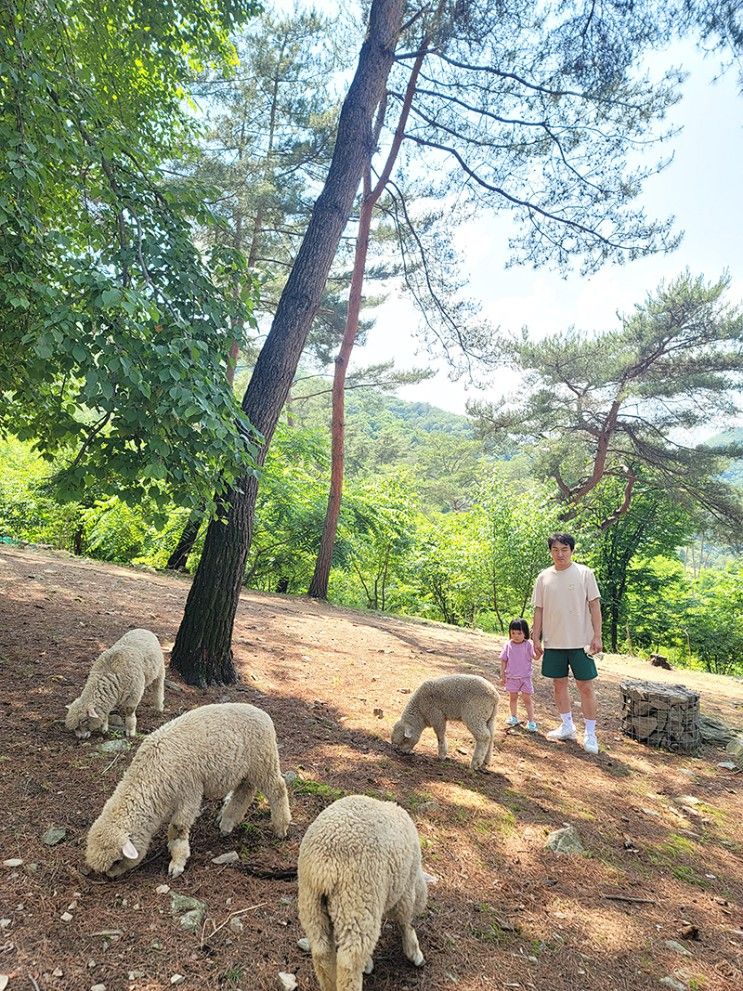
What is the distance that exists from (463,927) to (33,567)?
11.1m

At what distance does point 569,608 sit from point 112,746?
14.6 ft

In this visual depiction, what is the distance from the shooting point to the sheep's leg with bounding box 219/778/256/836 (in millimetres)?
3354

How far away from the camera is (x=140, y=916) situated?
258 cm

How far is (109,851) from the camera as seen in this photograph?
8.89ft

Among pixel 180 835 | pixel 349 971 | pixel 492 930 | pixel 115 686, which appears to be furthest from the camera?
pixel 115 686

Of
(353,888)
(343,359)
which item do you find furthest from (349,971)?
Result: (343,359)

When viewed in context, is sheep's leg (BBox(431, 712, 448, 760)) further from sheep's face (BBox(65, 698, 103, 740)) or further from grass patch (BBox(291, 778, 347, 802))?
sheep's face (BBox(65, 698, 103, 740))

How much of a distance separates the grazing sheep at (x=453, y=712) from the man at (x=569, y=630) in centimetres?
148

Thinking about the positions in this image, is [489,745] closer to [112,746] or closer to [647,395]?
[112,746]

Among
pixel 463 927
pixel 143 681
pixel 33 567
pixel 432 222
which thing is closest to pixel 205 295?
pixel 143 681

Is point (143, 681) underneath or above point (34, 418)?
underneath

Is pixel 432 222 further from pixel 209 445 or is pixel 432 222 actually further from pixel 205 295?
pixel 209 445

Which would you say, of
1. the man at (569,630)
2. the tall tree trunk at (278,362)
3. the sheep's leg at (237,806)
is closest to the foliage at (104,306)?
the tall tree trunk at (278,362)

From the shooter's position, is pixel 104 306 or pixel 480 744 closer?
pixel 104 306
